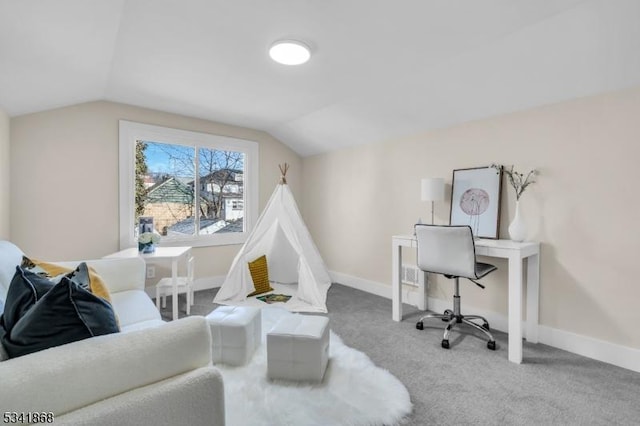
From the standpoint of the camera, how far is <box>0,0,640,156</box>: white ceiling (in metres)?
1.85

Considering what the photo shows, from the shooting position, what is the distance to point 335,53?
2.40 meters

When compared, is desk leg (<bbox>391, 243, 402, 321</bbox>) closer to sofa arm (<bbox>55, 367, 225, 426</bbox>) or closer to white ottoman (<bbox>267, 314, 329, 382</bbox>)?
white ottoman (<bbox>267, 314, 329, 382</bbox>)

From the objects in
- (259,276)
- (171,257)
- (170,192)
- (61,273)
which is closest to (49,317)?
(61,273)

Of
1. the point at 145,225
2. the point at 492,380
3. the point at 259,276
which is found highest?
the point at 145,225

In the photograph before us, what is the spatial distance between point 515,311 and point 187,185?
153 inches

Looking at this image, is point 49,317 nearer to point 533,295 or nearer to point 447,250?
point 447,250

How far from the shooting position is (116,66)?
8.65 feet

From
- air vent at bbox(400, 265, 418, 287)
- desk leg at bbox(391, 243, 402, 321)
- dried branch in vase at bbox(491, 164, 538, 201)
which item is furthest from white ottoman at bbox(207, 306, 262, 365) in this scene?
dried branch in vase at bbox(491, 164, 538, 201)

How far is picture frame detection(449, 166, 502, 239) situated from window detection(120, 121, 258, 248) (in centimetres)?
280

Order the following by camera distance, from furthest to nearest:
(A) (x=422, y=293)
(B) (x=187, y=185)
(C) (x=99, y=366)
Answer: (B) (x=187, y=185) < (A) (x=422, y=293) < (C) (x=99, y=366)

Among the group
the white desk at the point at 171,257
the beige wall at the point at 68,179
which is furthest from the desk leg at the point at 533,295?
the beige wall at the point at 68,179

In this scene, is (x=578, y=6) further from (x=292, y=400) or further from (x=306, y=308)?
(x=306, y=308)

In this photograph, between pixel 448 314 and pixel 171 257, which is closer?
pixel 448 314

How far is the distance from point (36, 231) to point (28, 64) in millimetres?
1746
